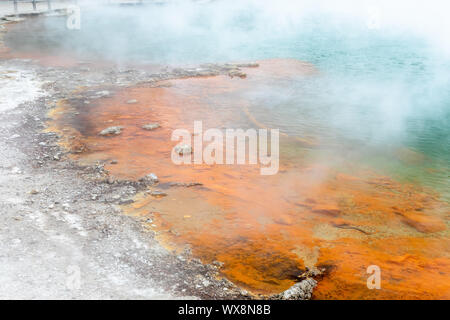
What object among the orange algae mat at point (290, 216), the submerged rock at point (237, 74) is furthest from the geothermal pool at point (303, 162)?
the submerged rock at point (237, 74)

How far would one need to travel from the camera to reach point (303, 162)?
6102 millimetres

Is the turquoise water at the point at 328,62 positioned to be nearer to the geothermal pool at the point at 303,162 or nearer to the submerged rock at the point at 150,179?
the geothermal pool at the point at 303,162

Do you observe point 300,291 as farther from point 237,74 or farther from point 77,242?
point 237,74

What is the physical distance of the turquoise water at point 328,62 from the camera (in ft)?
24.0

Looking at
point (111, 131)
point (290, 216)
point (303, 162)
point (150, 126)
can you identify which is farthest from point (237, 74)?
point (290, 216)

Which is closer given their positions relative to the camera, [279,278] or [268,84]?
[279,278]

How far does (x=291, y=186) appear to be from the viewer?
5.29 metres

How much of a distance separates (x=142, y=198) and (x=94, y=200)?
54 cm

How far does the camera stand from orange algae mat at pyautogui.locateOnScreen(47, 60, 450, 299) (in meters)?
3.71

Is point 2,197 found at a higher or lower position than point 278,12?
lower

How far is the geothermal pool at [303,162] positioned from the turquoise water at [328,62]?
0.19ft

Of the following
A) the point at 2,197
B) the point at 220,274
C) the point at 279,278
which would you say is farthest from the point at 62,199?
the point at 279,278
